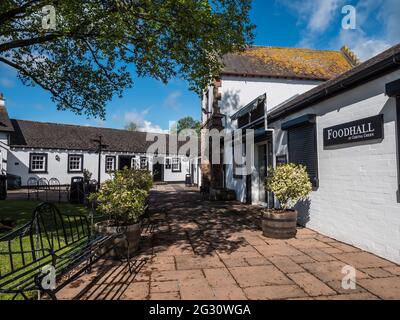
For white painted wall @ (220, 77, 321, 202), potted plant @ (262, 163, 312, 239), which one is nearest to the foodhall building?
potted plant @ (262, 163, 312, 239)

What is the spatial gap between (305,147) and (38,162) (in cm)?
2241

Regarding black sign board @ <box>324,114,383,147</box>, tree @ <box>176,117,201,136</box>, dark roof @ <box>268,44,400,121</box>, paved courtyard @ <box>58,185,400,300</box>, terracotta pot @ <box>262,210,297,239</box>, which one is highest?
tree @ <box>176,117,201,136</box>

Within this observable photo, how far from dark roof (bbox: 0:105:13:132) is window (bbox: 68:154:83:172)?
498 cm

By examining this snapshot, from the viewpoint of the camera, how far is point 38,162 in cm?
2203

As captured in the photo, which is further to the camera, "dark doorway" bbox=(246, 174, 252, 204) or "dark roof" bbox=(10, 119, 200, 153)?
"dark roof" bbox=(10, 119, 200, 153)

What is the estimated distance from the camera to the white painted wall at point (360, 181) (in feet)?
14.2

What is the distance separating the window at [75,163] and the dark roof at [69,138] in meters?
0.76

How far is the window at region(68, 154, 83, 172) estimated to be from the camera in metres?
23.5

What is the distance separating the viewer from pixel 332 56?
662 inches

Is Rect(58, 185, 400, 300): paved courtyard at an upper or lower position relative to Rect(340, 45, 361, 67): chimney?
lower

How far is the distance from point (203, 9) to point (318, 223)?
601cm

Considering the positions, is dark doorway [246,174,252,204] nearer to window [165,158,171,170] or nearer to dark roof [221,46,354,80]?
dark roof [221,46,354,80]

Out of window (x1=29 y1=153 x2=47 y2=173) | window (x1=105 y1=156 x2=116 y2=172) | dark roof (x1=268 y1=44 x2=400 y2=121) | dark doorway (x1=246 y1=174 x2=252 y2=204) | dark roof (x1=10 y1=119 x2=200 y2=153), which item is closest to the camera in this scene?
dark roof (x1=268 y1=44 x2=400 y2=121)

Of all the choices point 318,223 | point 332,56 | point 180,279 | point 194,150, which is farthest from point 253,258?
point 194,150
